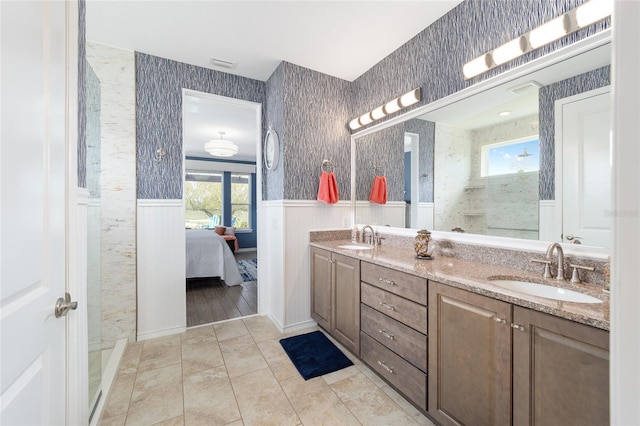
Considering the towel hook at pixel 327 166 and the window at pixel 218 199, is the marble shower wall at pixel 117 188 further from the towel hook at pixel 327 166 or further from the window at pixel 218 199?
the window at pixel 218 199

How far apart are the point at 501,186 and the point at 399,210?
891mm

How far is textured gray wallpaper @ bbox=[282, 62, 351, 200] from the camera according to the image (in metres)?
2.58

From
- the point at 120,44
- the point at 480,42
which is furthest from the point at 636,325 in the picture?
the point at 120,44

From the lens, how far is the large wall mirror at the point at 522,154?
4.21 ft

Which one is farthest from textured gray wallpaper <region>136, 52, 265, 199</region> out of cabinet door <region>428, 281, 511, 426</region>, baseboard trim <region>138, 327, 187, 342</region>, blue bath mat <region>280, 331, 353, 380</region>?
cabinet door <region>428, 281, 511, 426</region>

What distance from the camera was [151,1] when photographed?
184 cm

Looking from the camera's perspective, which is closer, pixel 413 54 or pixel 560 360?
pixel 560 360

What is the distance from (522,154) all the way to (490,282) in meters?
0.81

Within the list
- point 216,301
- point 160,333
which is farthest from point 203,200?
point 160,333

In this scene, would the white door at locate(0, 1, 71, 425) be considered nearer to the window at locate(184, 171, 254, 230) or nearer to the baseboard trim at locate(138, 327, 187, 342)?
the baseboard trim at locate(138, 327, 187, 342)

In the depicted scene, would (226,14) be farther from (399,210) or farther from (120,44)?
(399,210)

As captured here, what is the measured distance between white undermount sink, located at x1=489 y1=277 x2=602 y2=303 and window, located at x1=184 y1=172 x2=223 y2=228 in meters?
6.95

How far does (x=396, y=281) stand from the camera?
1618mm

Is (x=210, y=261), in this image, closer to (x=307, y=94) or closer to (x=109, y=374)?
(x=109, y=374)
